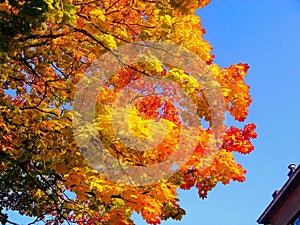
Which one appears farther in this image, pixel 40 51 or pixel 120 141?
pixel 40 51

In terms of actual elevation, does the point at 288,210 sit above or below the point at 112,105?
above

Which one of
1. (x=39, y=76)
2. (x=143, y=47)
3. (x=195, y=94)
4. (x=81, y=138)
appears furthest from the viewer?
(x=39, y=76)

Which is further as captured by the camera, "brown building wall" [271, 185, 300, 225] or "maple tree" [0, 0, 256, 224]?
"brown building wall" [271, 185, 300, 225]

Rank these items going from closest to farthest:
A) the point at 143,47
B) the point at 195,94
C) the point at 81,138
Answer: the point at 81,138
the point at 143,47
the point at 195,94

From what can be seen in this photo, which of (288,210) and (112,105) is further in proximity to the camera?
(288,210)

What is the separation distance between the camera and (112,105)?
8078 millimetres

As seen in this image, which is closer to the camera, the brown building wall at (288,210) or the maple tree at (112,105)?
the maple tree at (112,105)

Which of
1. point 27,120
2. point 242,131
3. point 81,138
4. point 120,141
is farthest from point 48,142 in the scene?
point 242,131

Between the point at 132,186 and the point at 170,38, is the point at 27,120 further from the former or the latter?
the point at 170,38

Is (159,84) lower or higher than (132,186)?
higher

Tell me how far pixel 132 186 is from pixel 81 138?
1.49 m

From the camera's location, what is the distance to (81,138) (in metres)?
7.49

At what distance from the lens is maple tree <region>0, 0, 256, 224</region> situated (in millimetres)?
7715

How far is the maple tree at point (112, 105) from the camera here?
Result: 7715 mm
